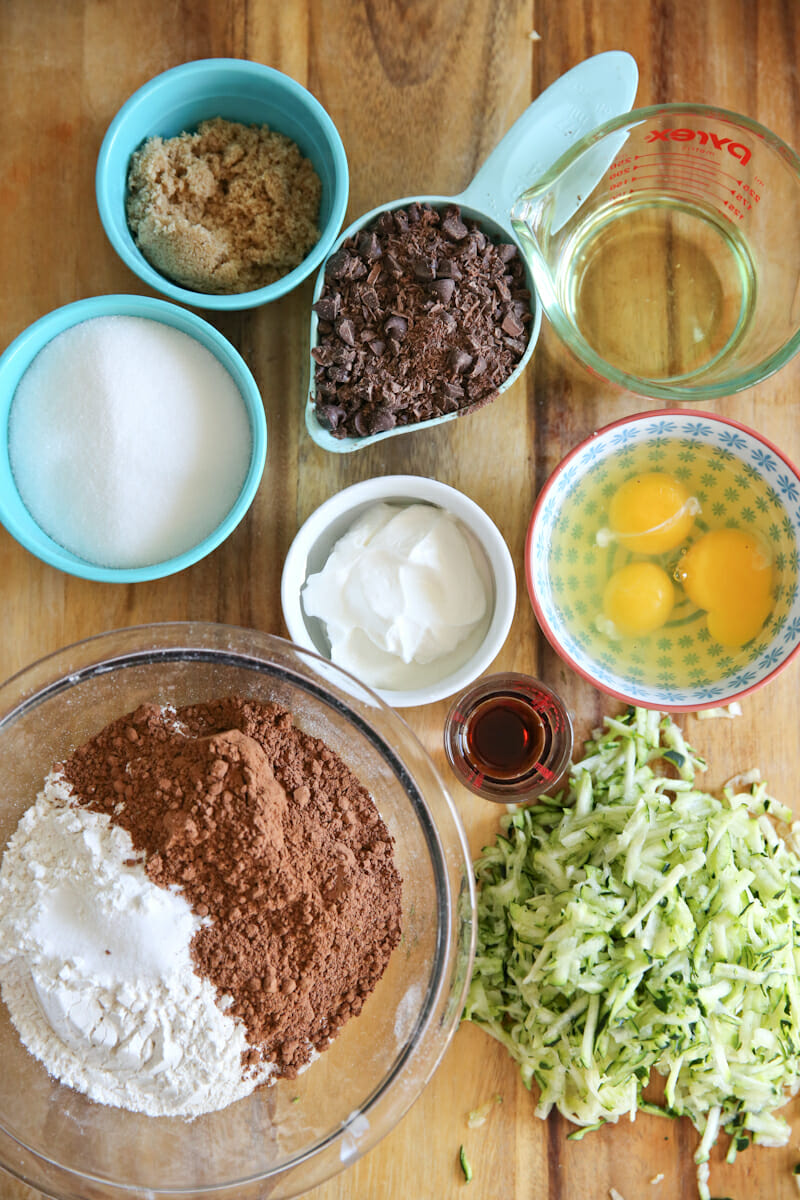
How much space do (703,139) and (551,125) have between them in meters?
0.24

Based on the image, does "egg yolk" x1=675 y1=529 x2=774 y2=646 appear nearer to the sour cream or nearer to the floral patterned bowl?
the floral patterned bowl

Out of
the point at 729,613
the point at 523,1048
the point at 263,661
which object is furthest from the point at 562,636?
the point at 523,1048

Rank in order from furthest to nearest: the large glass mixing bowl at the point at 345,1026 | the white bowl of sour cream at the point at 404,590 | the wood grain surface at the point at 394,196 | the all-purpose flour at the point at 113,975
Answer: the wood grain surface at the point at 394,196 < the white bowl of sour cream at the point at 404,590 < the large glass mixing bowl at the point at 345,1026 < the all-purpose flour at the point at 113,975

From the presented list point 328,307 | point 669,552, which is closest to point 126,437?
point 328,307

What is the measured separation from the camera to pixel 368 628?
1.52 meters

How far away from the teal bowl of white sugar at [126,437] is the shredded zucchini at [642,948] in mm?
733

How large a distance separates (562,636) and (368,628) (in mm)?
314

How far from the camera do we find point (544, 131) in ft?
5.00

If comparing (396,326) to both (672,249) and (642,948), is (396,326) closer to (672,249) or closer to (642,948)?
(672,249)

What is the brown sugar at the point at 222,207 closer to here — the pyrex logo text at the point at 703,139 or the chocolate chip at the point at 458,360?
the chocolate chip at the point at 458,360

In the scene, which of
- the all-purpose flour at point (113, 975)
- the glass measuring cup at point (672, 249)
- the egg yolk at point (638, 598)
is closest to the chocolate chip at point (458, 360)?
the glass measuring cup at point (672, 249)

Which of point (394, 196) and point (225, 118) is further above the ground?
point (225, 118)

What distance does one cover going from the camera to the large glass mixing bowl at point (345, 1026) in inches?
53.9

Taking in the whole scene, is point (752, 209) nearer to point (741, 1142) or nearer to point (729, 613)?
point (729, 613)
